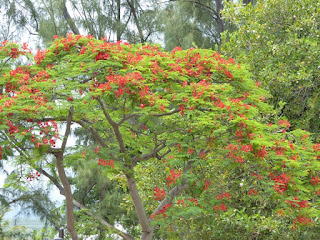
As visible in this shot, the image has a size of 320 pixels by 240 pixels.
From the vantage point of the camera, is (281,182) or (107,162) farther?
(107,162)

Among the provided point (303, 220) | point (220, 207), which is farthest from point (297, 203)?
point (220, 207)

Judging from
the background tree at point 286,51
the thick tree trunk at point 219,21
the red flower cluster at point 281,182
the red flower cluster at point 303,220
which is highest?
the thick tree trunk at point 219,21

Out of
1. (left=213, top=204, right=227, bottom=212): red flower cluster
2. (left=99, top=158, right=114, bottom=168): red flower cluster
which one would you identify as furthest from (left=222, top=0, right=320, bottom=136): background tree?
(left=99, top=158, right=114, bottom=168): red flower cluster

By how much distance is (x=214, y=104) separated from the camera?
6336 mm

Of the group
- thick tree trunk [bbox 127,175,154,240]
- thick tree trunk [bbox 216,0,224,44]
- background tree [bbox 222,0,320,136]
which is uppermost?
thick tree trunk [bbox 216,0,224,44]

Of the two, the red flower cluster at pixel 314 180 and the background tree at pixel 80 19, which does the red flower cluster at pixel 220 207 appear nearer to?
the red flower cluster at pixel 314 180

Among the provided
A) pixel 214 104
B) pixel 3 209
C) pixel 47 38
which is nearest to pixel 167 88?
pixel 214 104

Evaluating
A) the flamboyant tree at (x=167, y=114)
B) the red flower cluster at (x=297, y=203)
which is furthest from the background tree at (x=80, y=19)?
the red flower cluster at (x=297, y=203)

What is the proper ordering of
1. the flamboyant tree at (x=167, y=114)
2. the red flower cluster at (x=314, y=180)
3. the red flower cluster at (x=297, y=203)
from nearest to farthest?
the flamboyant tree at (x=167, y=114) → the red flower cluster at (x=297, y=203) → the red flower cluster at (x=314, y=180)

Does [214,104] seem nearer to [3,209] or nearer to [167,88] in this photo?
[167,88]

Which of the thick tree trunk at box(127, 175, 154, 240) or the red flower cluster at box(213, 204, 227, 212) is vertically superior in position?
the thick tree trunk at box(127, 175, 154, 240)

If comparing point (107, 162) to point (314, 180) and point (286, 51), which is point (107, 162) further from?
point (286, 51)

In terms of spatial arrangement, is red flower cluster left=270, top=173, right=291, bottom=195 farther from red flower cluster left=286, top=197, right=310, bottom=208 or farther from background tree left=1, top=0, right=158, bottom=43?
background tree left=1, top=0, right=158, bottom=43

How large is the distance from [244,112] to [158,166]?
13.0ft
